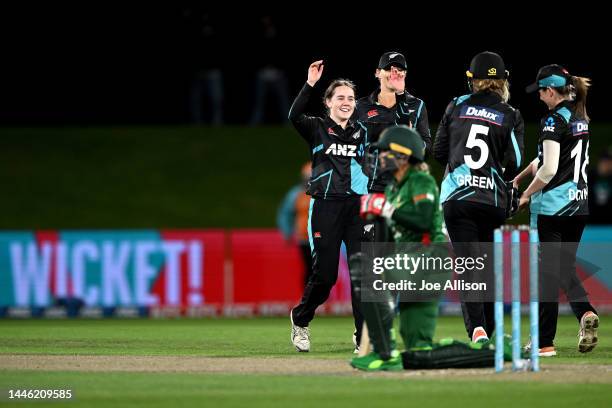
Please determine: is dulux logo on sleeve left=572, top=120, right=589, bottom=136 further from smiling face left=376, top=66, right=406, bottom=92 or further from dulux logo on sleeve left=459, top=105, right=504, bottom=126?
smiling face left=376, top=66, right=406, bottom=92

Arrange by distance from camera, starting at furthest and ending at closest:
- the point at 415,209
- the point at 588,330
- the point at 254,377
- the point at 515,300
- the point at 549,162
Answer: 1. the point at 588,330
2. the point at 549,162
3. the point at 415,209
4. the point at 254,377
5. the point at 515,300

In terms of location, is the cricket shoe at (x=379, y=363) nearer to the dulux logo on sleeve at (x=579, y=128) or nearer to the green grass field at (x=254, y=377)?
the green grass field at (x=254, y=377)

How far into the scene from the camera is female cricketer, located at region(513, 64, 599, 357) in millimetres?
10672

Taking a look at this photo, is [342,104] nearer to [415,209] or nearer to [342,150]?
[342,150]

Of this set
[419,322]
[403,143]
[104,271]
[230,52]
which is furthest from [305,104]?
[230,52]

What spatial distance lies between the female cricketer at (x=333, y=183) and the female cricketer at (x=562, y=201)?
140cm

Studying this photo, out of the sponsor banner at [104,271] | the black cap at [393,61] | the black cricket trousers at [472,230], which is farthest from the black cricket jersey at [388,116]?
the sponsor banner at [104,271]

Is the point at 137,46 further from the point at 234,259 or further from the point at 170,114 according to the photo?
the point at 234,259

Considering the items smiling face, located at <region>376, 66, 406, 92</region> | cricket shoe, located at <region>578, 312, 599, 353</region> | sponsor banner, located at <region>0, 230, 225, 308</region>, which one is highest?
smiling face, located at <region>376, 66, 406, 92</region>

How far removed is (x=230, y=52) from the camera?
78.9 feet

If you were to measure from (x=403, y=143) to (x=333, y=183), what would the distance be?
1927 mm

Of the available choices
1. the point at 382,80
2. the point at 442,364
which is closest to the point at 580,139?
the point at 382,80

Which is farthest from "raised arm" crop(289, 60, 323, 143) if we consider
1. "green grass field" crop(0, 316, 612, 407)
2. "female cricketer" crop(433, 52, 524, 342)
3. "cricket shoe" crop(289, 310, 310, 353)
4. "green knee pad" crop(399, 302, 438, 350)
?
"green knee pad" crop(399, 302, 438, 350)

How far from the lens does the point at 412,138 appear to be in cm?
938
